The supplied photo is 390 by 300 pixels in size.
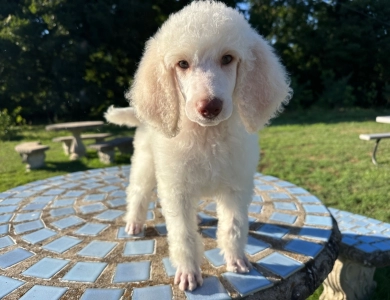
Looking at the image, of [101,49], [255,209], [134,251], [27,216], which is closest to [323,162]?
[255,209]

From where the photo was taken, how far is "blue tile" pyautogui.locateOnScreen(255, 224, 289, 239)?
76.2 inches

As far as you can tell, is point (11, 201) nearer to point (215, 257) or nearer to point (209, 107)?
point (215, 257)

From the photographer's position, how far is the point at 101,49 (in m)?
7.70

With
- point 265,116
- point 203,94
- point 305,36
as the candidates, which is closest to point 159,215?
point 265,116

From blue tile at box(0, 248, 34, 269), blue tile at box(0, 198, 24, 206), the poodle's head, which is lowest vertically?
blue tile at box(0, 248, 34, 269)

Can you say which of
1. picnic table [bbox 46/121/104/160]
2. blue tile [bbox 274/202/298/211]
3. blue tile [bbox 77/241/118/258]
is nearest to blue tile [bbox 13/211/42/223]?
blue tile [bbox 77/241/118/258]

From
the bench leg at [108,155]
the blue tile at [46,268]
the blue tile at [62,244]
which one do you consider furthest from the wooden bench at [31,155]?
the blue tile at [46,268]

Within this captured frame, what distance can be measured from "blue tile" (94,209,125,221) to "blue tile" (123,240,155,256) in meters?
0.44

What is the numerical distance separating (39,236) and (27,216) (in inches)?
16.2

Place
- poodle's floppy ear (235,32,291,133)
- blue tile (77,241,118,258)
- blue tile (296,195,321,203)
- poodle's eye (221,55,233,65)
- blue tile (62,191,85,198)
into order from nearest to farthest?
poodle's eye (221,55,233,65)
poodle's floppy ear (235,32,291,133)
blue tile (77,241,118,258)
blue tile (296,195,321,203)
blue tile (62,191,85,198)

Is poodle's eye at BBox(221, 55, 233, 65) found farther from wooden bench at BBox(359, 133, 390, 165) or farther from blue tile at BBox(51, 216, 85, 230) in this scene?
wooden bench at BBox(359, 133, 390, 165)

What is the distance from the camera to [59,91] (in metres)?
7.23

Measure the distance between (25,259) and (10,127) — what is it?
4.70 metres

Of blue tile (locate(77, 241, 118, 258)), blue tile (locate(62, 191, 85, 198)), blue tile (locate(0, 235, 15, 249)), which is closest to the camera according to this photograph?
blue tile (locate(77, 241, 118, 258))
